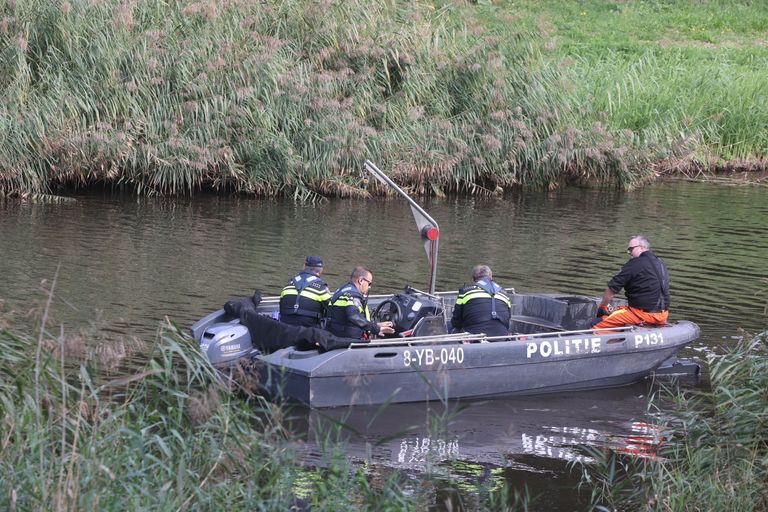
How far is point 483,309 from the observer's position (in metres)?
10.9

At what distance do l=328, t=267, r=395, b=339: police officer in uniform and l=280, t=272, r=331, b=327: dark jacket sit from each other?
7.3 inches

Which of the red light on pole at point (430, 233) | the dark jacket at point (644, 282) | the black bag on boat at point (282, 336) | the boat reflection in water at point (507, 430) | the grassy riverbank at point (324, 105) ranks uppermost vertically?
the grassy riverbank at point (324, 105)

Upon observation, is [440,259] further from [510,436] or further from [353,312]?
[510,436]

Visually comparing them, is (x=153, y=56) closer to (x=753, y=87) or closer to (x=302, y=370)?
(x=302, y=370)

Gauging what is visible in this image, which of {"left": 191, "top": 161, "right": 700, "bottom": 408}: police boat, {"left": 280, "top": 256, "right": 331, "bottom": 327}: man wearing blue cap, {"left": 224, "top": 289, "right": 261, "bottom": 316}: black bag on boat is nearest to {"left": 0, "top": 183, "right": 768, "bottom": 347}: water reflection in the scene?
{"left": 224, "top": 289, "right": 261, "bottom": 316}: black bag on boat

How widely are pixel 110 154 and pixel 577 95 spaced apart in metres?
10.1

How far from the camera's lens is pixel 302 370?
9.89 m

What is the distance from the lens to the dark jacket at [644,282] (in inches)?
452

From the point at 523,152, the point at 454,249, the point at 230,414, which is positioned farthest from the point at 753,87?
the point at 230,414

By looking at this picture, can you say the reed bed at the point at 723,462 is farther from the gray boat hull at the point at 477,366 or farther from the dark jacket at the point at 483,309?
the dark jacket at the point at 483,309

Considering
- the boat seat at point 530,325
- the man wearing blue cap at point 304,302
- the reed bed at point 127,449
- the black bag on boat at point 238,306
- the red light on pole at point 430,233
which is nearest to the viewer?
the reed bed at point 127,449

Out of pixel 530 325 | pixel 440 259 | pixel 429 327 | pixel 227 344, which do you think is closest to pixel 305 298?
pixel 227 344

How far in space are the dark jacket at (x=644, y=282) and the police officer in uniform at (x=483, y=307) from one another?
1370 millimetres

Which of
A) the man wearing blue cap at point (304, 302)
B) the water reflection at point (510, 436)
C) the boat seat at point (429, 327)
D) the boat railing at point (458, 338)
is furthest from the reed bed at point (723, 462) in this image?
the man wearing blue cap at point (304, 302)
